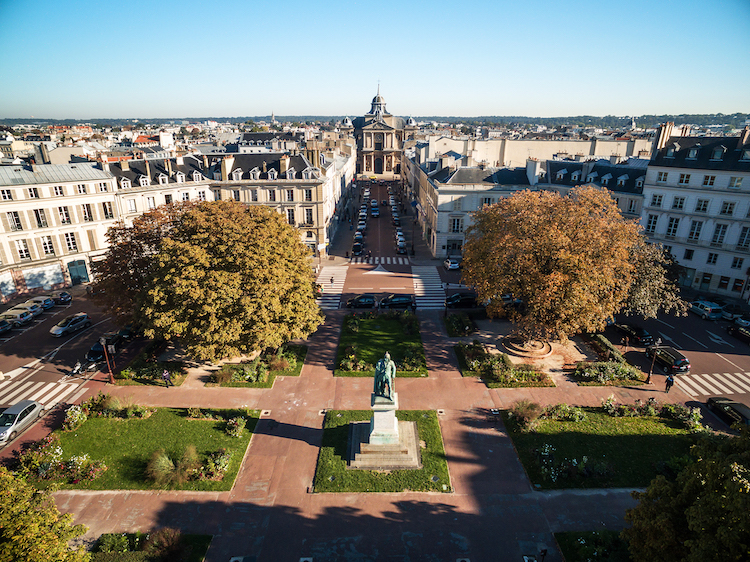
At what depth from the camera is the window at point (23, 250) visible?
48344mm

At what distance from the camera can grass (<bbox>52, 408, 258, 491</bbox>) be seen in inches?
949

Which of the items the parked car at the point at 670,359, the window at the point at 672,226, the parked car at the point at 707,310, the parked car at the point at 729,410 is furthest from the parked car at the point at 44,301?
the window at the point at 672,226

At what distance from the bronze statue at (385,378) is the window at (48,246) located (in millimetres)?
46452

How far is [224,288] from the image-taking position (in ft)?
100

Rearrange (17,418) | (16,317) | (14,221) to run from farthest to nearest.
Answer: (14,221), (16,317), (17,418)

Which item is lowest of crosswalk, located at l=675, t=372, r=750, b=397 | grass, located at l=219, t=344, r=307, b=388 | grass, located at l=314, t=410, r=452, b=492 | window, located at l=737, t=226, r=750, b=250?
crosswalk, located at l=675, t=372, r=750, b=397

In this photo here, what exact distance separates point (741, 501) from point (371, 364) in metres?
26.1

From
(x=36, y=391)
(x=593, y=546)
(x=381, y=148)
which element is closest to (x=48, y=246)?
(x=36, y=391)

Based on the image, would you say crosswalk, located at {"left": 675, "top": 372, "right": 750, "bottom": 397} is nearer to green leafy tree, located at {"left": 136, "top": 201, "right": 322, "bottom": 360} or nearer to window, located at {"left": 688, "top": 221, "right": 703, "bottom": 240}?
window, located at {"left": 688, "top": 221, "right": 703, "bottom": 240}

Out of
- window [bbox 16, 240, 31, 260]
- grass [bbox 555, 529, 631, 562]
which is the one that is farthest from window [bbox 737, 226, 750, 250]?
window [bbox 16, 240, 31, 260]

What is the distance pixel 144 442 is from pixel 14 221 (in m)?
36.0

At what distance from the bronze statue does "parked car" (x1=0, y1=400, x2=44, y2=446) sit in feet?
76.9

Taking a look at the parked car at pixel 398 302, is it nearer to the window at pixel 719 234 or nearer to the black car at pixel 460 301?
the black car at pixel 460 301

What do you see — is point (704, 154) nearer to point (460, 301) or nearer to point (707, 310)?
point (707, 310)
